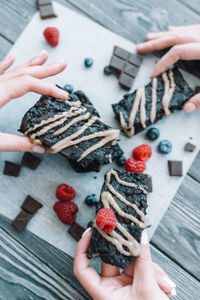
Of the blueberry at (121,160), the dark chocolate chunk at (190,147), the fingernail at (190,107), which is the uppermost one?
the fingernail at (190,107)

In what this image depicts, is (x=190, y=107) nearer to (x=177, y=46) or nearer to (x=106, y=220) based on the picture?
(x=177, y=46)

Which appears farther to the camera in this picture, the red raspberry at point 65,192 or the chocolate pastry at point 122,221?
the red raspberry at point 65,192

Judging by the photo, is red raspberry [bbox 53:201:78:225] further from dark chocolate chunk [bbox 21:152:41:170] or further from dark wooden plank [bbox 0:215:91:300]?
dark chocolate chunk [bbox 21:152:41:170]

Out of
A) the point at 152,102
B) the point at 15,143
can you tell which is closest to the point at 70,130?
the point at 15,143

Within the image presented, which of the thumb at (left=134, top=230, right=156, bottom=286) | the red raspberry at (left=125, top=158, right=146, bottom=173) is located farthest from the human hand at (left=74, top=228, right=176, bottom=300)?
the red raspberry at (left=125, top=158, right=146, bottom=173)

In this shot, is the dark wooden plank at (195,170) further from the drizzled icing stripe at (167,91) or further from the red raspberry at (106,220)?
the red raspberry at (106,220)

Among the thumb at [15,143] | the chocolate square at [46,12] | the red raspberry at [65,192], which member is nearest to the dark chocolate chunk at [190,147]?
the red raspberry at [65,192]
